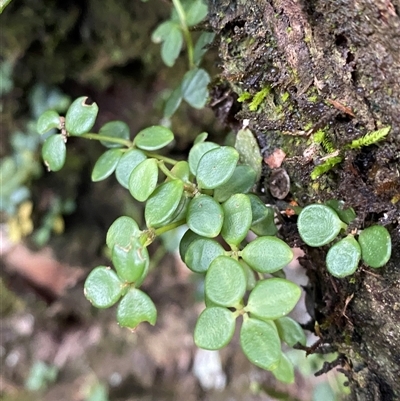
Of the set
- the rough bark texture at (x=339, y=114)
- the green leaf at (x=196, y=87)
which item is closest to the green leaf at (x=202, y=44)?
the green leaf at (x=196, y=87)

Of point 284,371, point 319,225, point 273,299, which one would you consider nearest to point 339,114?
point 319,225

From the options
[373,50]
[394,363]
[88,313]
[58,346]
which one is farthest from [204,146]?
[58,346]

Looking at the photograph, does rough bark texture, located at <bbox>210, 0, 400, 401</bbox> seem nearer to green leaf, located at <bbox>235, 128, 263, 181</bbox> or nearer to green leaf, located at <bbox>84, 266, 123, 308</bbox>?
green leaf, located at <bbox>235, 128, 263, 181</bbox>

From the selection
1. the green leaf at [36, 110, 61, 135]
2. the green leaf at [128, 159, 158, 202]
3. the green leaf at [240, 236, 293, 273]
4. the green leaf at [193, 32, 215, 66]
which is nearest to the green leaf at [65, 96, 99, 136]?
the green leaf at [36, 110, 61, 135]

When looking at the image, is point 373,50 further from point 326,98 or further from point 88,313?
point 88,313

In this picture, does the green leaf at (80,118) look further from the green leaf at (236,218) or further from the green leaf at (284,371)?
the green leaf at (284,371)

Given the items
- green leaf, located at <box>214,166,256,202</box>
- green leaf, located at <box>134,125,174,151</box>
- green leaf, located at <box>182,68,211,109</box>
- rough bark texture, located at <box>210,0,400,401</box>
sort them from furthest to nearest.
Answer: green leaf, located at <box>182,68,211,109</box> < green leaf, located at <box>134,125,174,151</box> < green leaf, located at <box>214,166,256,202</box> < rough bark texture, located at <box>210,0,400,401</box>

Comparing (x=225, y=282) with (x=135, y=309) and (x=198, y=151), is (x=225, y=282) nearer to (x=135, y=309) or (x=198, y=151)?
(x=135, y=309)
